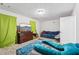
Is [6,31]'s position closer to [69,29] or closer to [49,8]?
[49,8]

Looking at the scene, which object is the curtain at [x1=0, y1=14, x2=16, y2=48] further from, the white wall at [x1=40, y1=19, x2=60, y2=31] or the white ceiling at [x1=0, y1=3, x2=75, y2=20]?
the white wall at [x1=40, y1=19, x2=60, y2=31]

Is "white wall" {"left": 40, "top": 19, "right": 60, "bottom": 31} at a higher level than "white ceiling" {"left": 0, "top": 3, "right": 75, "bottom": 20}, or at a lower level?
lower

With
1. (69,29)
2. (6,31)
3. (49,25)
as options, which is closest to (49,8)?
(49,25)

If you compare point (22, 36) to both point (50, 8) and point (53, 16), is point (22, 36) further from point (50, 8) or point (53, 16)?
point (53, 16)

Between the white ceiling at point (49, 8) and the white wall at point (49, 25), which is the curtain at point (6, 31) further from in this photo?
the white wall at point (49, 25)

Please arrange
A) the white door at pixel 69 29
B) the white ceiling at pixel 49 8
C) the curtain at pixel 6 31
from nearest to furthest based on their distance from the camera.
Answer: the white ceiling at pixel 49 8 → the white door at pixel 69 29 → the curtain at pixel 6 31

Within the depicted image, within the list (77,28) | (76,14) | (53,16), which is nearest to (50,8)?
(53,16)

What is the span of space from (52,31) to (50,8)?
2.33 feet

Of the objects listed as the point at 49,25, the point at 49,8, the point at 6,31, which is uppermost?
the point at 49,8

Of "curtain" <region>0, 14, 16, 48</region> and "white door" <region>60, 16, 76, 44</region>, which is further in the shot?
"curtain" <region>0, 14, 16, 48</region>

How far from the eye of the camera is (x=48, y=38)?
6.27ft

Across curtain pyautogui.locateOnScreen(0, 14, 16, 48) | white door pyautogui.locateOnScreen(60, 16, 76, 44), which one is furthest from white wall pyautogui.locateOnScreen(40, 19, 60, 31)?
curtain pyautogui.locateOnScreen(0, 14, 16, 48)

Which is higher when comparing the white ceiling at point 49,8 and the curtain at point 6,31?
the white ceiling at point 49,8

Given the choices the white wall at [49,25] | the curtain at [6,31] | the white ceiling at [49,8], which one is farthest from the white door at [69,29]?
the curtain at [6,31]
